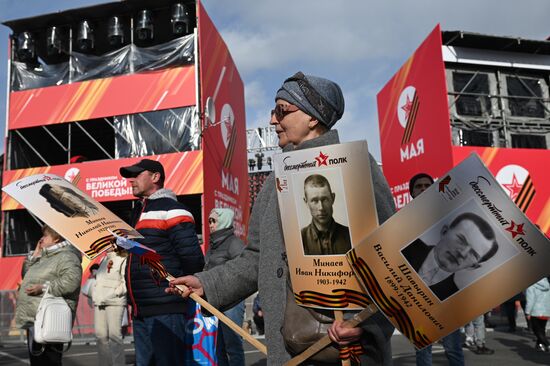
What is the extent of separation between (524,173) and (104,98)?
13.7 m

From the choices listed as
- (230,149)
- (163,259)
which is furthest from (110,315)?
(230,149)

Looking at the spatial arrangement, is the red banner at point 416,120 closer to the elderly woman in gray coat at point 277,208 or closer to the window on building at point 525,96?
the window on building at point 525,96

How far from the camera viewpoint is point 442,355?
7941mm

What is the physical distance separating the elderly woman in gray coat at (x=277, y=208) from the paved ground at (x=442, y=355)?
552 centimetres

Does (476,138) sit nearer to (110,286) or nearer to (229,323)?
(110,286)

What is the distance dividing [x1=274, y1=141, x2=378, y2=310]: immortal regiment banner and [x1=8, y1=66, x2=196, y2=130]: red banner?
15.9m

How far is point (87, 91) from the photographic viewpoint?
1869cm


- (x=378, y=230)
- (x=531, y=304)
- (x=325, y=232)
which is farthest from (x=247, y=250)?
(x=531, y=304)

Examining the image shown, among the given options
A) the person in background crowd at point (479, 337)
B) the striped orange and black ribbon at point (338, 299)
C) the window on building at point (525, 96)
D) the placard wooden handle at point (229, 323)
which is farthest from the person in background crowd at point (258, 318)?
the window on building at point (525, 96)

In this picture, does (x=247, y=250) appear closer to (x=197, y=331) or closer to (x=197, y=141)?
(x=197, y=331)

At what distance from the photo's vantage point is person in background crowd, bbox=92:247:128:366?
20.1 ft

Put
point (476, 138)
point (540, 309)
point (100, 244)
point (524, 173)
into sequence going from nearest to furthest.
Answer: point (100, 244), point (540, 309), point (524, 173), point (476, 138)

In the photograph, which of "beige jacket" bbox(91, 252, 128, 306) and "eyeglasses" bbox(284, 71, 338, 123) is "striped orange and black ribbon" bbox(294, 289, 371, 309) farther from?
"beige jacket" bbox(91, 252, 128, 306)

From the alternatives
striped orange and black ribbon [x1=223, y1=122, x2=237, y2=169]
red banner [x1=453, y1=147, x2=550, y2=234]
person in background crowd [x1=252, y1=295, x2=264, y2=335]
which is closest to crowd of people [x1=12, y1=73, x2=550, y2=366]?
person in background crowd [x1=252, y1=295, x2=264, y2=335]
